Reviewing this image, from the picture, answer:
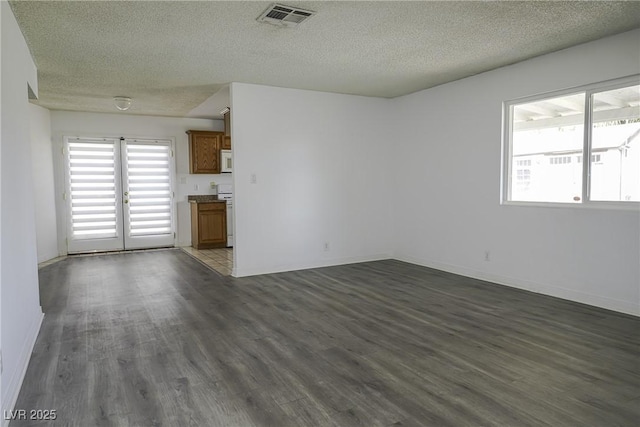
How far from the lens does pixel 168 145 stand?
26.1 ft

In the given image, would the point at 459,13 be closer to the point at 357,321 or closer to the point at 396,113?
the point at 357,321

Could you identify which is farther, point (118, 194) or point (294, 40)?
point (118, 194)

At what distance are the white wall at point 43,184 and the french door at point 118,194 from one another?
258 millimetres

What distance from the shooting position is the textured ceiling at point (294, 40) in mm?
3039

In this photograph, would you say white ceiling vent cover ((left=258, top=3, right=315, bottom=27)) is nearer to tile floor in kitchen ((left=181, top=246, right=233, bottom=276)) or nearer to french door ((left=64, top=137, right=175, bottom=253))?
tile floor in kitchen ((left=181, top=246, right=233, bottom=276))

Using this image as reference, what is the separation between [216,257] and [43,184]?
310 cm

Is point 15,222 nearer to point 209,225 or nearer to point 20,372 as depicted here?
point 20,372

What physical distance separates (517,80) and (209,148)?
572 cm

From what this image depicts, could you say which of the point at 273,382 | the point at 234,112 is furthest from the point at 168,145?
the point at 273,382

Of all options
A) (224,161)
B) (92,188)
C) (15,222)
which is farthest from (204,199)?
(15,222)

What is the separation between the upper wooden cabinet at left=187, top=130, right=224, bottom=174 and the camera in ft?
26.3

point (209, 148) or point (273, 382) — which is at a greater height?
point (209, 148)

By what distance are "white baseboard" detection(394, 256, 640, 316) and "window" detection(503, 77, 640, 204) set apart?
928 mm

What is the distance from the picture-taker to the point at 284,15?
10.3 feet
